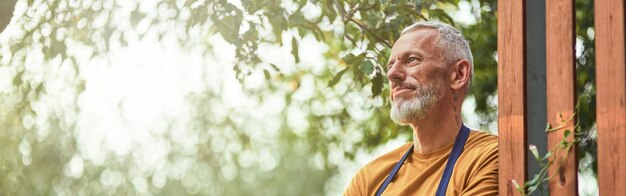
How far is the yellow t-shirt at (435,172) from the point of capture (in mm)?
2393

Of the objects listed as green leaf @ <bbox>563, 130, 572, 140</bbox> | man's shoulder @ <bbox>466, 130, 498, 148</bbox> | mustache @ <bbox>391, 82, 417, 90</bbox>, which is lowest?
man's shoulder @ <bbox>466, 130, 498, 148</bbox>

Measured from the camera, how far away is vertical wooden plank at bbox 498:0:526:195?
86.8 inches

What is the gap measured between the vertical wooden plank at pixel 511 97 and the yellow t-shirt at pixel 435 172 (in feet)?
0.34

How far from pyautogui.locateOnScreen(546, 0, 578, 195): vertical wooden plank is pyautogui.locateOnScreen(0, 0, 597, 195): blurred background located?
3.74 feet

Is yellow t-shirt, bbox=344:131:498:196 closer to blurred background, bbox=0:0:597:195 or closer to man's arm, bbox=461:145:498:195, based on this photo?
man's arm, bbox=461:145:498:195

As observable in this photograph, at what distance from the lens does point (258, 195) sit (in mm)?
18641

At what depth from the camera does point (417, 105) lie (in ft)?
8.74

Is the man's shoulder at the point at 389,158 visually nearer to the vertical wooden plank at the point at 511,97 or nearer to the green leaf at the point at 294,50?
the vertical wooden plank at the point at 511,97

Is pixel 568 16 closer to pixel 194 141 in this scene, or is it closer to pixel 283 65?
pixel 283 65

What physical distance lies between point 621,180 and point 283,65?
27.2ft

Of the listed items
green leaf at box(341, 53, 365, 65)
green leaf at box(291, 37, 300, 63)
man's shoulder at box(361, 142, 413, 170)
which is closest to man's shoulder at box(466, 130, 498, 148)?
man's shoulder at box(361, 142, 413, 170)

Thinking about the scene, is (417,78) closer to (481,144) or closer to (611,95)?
(481,144)

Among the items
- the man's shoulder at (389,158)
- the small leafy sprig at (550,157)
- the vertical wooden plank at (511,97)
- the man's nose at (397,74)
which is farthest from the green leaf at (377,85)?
the small leafy sprig at (550,157)

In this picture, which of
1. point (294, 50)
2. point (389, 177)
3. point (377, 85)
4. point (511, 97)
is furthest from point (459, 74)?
point (294, 50)
